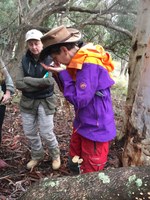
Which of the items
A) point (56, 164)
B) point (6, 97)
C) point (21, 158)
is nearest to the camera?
point (6, 97)

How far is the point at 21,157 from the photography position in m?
4.87

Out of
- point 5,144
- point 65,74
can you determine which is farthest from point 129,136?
point 5,144

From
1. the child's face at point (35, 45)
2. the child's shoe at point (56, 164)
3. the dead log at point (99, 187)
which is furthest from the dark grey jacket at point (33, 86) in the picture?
the dead log at point (99, 187)

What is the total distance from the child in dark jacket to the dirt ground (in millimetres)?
366

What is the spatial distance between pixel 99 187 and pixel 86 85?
1.27m

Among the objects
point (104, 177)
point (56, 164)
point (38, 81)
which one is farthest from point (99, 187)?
point (56, 164)

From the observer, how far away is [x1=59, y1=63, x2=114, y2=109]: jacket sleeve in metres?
2.84

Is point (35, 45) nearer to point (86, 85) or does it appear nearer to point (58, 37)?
point (58, 37)

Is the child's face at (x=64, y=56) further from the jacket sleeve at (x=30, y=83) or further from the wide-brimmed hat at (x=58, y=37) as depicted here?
the jacket sleeve at (x=30, y=83)

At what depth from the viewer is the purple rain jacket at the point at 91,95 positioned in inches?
112

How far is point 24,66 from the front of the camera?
4.15m

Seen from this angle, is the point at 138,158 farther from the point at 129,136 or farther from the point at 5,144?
the point at 5,144

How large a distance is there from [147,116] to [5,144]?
10.5 feet

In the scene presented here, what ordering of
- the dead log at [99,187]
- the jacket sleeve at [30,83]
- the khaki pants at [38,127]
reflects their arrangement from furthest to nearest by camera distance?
1. the khaki pants at [38,127]
2. the jacket sleeve at [30,83]
3. the dead log at [99,187]
